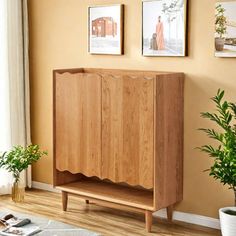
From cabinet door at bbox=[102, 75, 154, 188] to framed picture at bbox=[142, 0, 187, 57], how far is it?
43 centimetres

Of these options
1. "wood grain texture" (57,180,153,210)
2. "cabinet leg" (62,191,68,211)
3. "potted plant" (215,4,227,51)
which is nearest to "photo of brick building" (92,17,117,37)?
"potted plant" (215,4,227,51)

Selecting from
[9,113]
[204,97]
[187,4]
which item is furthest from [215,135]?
[9,113]

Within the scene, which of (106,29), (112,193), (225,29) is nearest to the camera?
(225,29)

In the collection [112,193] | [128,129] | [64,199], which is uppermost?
[128,129]

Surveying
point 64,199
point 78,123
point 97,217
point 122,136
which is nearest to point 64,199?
point 64,199

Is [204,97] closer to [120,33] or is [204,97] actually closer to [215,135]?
[215,135]

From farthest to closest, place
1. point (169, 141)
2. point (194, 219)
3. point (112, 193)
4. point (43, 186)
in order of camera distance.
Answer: point (43, 186)
point (112, 193)
point (194, 219)
point (169, 141)

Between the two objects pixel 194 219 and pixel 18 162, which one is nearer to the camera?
pixel 194 219

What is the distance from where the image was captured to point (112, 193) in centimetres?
435

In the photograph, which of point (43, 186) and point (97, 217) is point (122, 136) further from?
point (43, 186)

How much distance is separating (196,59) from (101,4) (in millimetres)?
1032

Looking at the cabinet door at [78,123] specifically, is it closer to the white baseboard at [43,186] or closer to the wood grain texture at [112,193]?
the wood grain texture at [112,193]

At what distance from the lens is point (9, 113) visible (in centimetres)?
504

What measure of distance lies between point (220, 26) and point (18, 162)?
2.10 m
